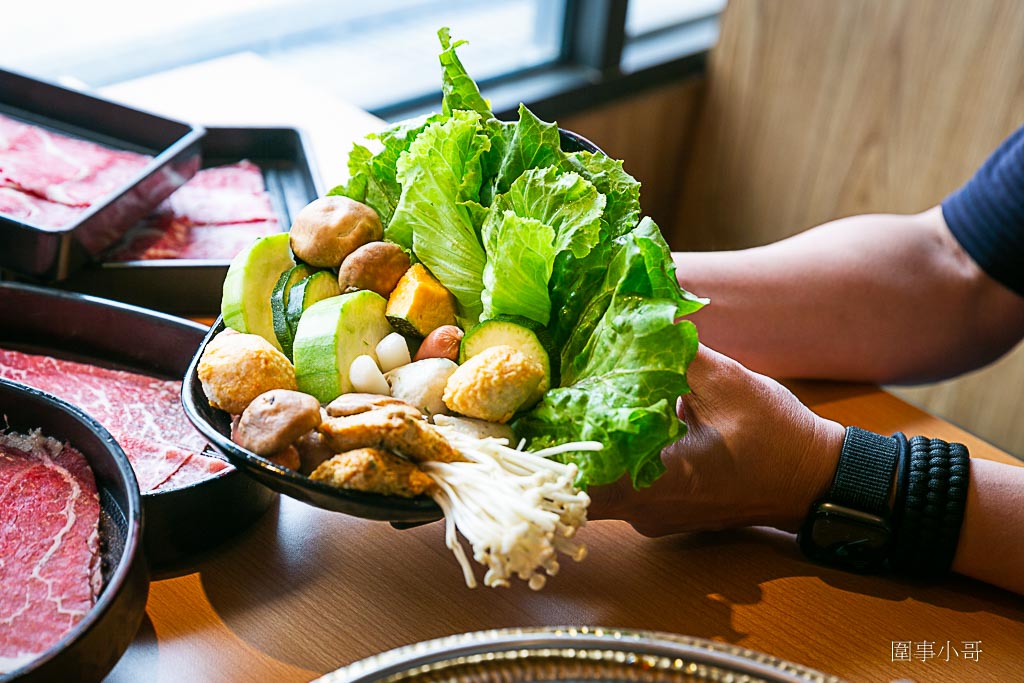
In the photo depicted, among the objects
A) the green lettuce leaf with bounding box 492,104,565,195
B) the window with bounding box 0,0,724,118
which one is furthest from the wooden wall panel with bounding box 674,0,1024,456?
the green lettuce leaf with bounding box 492,104,565,195

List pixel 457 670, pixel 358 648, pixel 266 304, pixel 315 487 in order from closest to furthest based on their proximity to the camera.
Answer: pixel 457 670 < pixel 315 487 < pixel 358 648 < pixel 266 304

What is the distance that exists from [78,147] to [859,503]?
1344 millimetres

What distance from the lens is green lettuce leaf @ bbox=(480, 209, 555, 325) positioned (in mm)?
963

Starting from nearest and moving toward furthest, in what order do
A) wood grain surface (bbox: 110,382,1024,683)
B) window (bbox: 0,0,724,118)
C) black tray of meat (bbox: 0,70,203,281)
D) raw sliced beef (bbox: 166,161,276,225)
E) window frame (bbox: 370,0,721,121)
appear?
wood grain surface (bbox: 110,382,1024,683) < black tray of meat (bbox: 0,70,203,281) < raw sliced beef (bbox: 166,161,276,225) < window (bbox: 0,0,724,118) < window frame (bbox: 370,0,721,121)

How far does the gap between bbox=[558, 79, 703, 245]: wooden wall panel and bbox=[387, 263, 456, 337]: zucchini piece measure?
2112 millimetres

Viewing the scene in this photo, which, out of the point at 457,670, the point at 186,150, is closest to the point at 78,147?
the point at 186,150

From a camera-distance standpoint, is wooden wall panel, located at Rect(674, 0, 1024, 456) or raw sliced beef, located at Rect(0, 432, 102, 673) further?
wooden wall panel, located at Rect(674, 0, 1024, 456)

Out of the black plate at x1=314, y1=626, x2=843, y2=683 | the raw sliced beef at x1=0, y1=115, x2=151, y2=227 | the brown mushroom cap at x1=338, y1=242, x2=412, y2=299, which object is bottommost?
the black plate at x1=314, y1=626, x2=843, y2=683

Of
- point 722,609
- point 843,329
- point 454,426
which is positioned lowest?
point 722,609

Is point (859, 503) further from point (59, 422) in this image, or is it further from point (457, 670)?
point (59, 422)

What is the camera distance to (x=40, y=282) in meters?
1.36

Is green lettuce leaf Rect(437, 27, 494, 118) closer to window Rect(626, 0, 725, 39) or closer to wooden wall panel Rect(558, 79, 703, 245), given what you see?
wooden wall panel Rect(558, 79, 703, 245)

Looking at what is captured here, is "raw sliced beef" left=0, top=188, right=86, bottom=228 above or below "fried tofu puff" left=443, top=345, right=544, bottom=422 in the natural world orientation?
below

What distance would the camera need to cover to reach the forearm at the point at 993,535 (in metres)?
1.09
